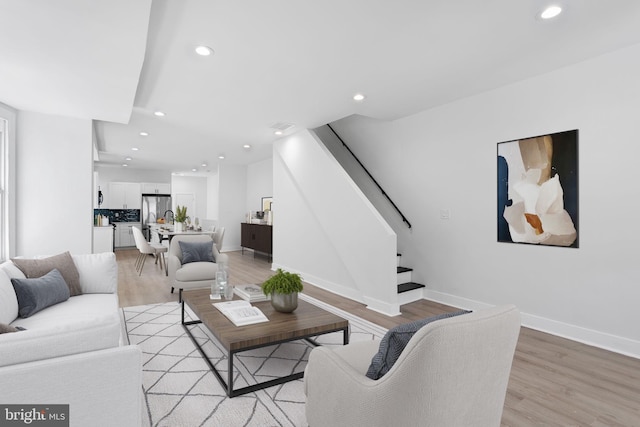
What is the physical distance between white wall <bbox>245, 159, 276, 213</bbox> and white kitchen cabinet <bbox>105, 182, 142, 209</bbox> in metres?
3.70

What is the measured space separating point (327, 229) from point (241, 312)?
2.70m

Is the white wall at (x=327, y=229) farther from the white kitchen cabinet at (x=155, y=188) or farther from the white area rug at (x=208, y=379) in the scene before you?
the white kitchen cabinet at (x=155, y=188)

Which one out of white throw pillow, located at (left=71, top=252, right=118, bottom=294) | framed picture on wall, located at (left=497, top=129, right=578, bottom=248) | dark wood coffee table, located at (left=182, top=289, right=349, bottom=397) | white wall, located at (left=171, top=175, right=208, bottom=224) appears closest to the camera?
dark wood coffee table, located at (left=182, top=289, right=349, bottom=397)

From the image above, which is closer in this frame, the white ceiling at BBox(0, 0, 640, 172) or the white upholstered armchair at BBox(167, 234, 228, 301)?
the white ceiling at BBox(0, 0, 640, 172)

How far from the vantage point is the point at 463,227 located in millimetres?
4195

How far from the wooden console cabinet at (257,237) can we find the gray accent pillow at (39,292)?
16.5 feet

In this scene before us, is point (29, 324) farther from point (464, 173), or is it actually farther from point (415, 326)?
point (464, 173)

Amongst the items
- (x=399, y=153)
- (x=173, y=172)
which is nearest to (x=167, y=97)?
(x=399, y=153)

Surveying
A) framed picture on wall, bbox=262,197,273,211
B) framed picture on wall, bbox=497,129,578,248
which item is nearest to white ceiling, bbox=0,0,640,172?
framed picture on wall, bbox=497,129,578,248

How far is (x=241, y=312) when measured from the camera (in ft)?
8.57

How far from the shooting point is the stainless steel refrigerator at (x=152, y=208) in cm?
1059

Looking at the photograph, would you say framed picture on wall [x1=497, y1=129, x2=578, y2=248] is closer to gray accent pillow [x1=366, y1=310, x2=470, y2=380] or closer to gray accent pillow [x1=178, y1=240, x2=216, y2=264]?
gray accent pillow [x1=366, y1=310, x2=470, y2=380]

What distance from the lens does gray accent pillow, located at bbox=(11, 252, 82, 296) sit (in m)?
2.76

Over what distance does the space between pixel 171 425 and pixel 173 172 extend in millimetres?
10831
